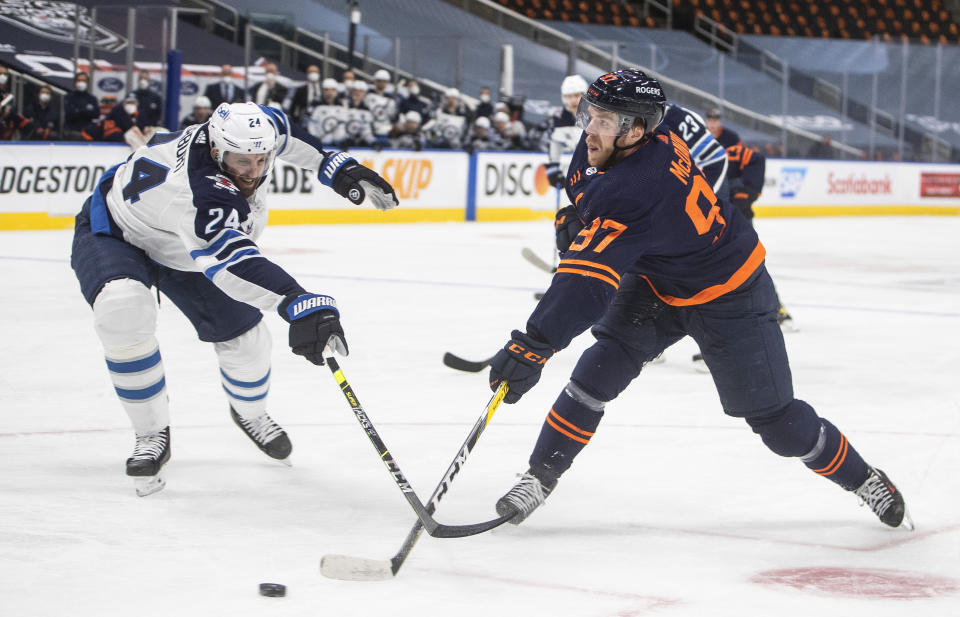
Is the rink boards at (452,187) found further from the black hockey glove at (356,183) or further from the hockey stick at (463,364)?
the black hockey glove at (356,183)

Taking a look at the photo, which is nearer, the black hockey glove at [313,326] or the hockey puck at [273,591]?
the hockey puck at [273,591]

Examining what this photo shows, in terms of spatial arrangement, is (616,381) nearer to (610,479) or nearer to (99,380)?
(610,479)

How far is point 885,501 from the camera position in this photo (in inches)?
117

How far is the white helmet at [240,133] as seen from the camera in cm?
301

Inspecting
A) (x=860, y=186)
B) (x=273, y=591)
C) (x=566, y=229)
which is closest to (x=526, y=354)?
(x=273, y=591)

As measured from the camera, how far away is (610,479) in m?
3.47

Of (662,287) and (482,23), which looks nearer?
(662,287)

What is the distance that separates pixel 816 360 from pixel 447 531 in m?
3.31

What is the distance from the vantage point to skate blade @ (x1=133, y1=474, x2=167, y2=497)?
317cm

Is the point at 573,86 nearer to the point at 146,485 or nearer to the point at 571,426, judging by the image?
the point at 571,426

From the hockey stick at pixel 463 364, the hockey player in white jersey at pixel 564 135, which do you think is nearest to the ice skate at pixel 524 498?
the hockey stick at pixel 463 364

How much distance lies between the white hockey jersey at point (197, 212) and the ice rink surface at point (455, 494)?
592mm

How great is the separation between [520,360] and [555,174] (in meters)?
4.37

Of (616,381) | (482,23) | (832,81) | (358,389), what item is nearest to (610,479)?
(616,381)
